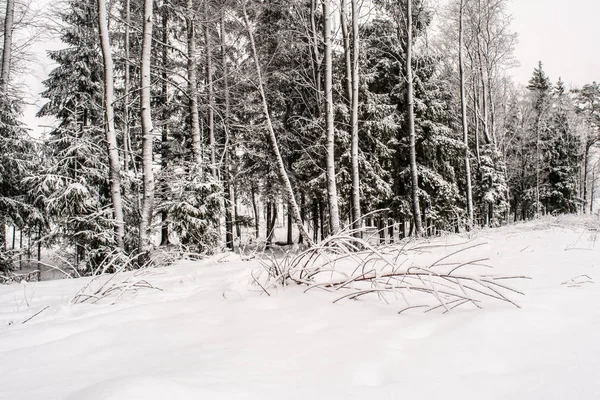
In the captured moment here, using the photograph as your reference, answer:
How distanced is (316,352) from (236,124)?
806cm

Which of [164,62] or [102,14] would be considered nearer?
[102,14]

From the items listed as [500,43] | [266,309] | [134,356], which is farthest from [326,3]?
[500,43]

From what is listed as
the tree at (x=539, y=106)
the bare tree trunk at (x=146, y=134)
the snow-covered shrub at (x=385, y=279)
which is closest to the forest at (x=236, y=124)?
the bare tree trunk at (x=146, y=134)

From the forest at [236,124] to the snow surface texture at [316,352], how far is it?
375 cm

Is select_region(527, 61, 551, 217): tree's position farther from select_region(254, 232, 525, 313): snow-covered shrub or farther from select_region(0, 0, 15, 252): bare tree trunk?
select_region(0, 0, 15, 252): bare tree trunk

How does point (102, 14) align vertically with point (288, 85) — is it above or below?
below

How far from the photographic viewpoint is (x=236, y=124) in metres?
8.46

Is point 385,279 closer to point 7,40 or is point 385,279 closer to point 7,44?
point 7,44

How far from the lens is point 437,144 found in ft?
47.2

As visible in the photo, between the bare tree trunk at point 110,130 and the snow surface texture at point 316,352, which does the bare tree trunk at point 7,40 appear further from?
the snow surface texture at point 316,352

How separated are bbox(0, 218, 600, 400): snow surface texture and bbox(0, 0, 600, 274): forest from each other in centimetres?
375

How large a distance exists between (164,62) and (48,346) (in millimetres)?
15066

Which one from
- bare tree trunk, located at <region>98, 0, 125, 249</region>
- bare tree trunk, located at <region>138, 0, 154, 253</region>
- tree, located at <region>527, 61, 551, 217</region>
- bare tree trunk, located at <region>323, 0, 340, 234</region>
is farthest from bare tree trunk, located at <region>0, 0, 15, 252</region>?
tree, located at <region>527, 61, 551, 217</region>

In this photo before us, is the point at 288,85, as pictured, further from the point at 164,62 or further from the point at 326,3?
the point at 326,3
